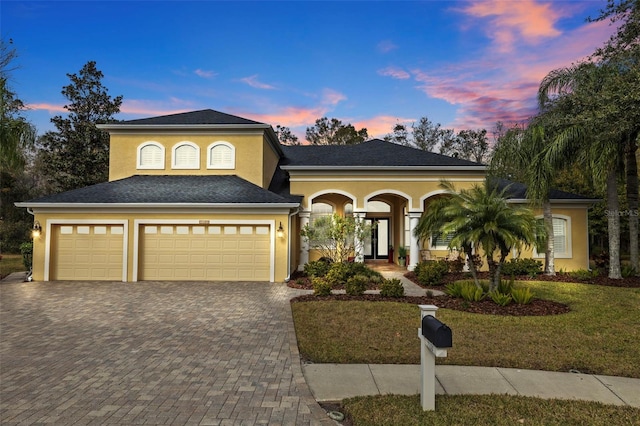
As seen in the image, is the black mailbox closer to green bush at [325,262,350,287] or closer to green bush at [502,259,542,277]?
green bush at [325,262,350,287]

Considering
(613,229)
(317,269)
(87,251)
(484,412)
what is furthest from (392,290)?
(87,251)

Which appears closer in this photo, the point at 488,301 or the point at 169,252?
the point at 488,301

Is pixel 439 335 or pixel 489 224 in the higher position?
pixel 489 224

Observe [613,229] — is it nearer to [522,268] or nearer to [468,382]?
[522,268]

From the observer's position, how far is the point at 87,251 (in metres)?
13.3

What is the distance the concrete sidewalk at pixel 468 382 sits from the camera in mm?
4281

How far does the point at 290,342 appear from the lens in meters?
6.33

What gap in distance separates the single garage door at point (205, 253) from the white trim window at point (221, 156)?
4.06m

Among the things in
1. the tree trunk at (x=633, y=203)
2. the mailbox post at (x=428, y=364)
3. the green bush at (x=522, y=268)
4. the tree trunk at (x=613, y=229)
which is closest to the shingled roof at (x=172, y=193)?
the green bush at (x=522, y=268)

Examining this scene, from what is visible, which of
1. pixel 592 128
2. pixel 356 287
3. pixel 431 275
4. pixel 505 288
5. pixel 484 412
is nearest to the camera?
pixel 484 412

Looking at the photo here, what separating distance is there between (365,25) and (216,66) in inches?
317

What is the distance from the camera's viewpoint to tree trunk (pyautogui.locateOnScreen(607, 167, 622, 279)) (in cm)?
1295

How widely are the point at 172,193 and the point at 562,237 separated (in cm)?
1752

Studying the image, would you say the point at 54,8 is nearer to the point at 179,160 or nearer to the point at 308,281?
the point at 179,160
